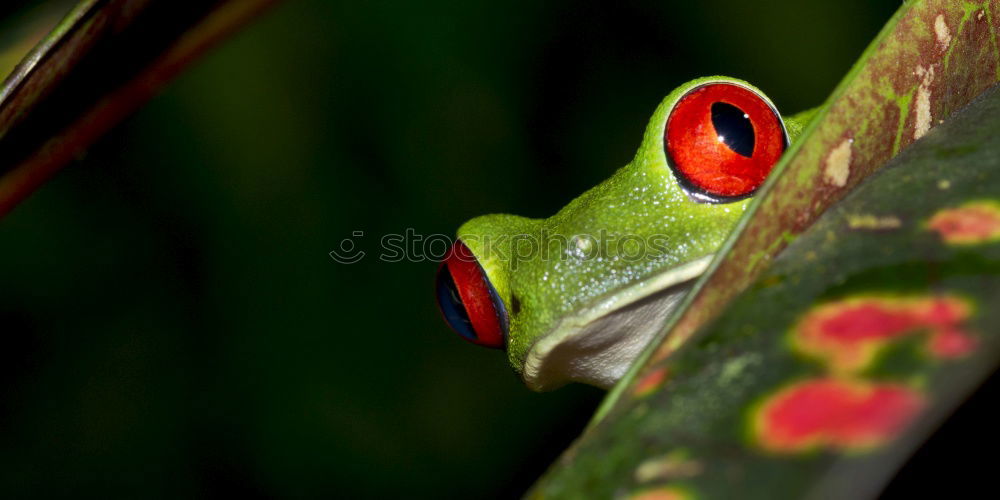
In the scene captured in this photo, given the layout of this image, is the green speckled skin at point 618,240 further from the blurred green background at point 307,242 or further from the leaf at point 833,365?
the blurred green background at point 307,242

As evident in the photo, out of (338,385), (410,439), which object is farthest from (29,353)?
(410,439)

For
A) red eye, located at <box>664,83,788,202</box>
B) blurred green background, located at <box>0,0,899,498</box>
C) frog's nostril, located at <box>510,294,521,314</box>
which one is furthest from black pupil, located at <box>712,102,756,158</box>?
blurred green background, located at <box>0,0,899,498</box>

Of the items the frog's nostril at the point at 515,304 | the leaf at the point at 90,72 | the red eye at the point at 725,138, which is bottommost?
the frog's nostril at the point at 515,304

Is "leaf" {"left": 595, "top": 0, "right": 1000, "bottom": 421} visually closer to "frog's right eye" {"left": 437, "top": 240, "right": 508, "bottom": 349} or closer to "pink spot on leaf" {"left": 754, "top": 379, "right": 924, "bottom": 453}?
"pink spot on leaf" {"left": 754, "top": 379, "right": 924, "bottom": 453}

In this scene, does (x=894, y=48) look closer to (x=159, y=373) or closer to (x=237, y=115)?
(x=237, y=115)

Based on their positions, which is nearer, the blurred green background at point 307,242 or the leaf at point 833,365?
the leaf at point 833,365

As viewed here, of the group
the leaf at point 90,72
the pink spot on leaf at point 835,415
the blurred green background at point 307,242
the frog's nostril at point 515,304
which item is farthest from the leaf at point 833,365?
the blurred green background at point 307,242

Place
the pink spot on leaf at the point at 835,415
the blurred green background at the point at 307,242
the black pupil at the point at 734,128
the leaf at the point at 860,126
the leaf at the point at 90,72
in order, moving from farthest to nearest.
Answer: the blurred green background at the point at 307,242, the black pupil at the point at 734,128, the leaf at the point at 90,72, the leaf at the point at 860,126, the pink spot on leaf at the point at 835,415

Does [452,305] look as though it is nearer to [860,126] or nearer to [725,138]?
[725,138]
